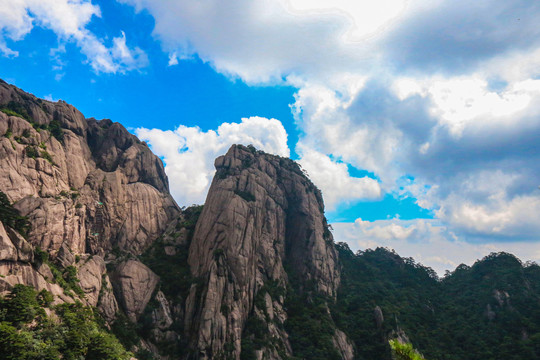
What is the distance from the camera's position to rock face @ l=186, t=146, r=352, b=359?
61569 mm

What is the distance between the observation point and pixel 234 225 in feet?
241

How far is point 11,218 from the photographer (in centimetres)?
4409

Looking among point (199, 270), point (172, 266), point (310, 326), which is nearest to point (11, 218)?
point (172, 266)

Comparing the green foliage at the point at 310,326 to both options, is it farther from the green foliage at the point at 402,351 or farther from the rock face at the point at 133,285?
the green foliage at the point at 402,351

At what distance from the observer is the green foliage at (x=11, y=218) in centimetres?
4316

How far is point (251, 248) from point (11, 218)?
45956mm

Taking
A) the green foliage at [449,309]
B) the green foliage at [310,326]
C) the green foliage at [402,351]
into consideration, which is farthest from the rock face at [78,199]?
the green foliage at [449,309]

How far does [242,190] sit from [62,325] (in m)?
52.1

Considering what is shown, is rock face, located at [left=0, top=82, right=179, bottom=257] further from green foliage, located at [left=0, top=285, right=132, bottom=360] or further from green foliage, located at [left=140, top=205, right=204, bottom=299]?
green foliage, located at [left=0, top=285, right=132, bottom=360]

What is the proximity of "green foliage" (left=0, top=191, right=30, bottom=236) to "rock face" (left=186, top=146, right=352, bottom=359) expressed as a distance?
32023mm

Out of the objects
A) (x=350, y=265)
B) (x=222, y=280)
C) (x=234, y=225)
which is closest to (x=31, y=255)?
(x=222, y=280)

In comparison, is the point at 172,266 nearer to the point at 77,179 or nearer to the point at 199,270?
the point at 199,270

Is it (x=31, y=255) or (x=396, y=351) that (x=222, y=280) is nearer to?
(x=31, y=255)

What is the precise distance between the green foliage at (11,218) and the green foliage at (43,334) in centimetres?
1106
